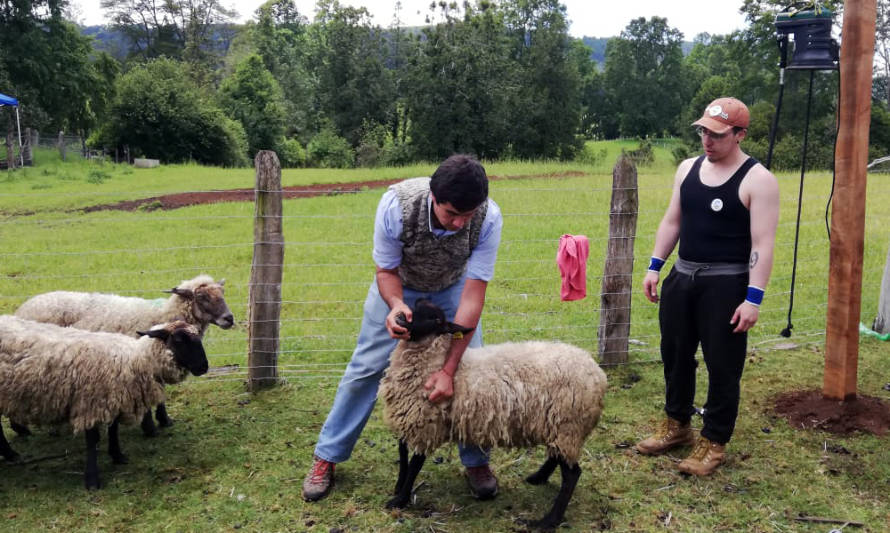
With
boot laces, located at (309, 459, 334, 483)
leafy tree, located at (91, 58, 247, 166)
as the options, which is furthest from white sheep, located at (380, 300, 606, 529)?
leafy tree, located at (91, 58, 247, 166)

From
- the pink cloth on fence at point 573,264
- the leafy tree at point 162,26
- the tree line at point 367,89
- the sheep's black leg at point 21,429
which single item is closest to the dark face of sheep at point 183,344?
the sheep's black leg at point 21,429

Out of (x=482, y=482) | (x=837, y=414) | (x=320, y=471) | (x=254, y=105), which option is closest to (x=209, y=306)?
(x=320, y=471)

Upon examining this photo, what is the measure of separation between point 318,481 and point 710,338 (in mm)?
2720

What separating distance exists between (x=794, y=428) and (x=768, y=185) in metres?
2.33

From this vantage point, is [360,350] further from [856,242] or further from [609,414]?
[856,242]

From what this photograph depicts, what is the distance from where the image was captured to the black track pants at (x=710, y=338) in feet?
14.0

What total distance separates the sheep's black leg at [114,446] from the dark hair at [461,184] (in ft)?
10.0

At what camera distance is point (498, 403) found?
3.82 m

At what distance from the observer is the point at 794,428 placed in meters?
5.23

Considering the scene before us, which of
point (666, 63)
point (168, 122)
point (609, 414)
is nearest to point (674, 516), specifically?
point (609, 414)

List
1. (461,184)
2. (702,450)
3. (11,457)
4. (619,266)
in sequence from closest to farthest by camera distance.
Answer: (461,184) < (702,450) < (11,457) < (619,266)

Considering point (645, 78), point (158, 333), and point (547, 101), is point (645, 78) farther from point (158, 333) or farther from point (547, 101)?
point (158, 333)

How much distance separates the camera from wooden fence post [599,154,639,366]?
6.42 m

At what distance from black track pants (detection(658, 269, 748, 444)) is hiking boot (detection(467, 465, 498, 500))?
1556 mm
